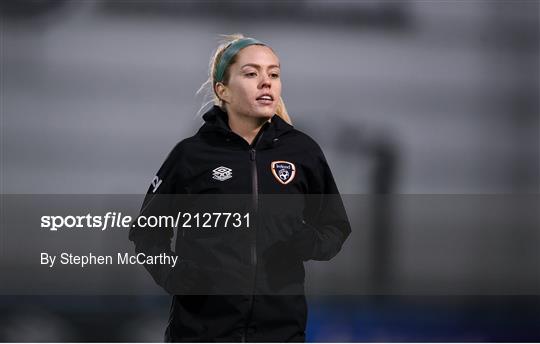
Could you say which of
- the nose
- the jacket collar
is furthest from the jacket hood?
the nose

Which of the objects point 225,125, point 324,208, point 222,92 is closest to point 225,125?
point 225,125

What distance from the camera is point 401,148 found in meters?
2.60

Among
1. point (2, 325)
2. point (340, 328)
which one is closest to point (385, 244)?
point (340, 328)

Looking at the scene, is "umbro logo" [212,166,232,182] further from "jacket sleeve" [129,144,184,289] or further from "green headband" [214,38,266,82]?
"green headband" [214,38,266,82]

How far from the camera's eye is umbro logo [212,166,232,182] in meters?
1.81

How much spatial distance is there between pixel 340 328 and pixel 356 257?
0.29m

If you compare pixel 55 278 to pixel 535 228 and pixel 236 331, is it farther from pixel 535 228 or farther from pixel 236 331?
pixel 535 228

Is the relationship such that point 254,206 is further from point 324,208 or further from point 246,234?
point 324,208

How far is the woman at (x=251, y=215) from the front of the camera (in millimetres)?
1734

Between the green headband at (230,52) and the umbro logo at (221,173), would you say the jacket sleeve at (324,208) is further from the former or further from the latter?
the green headband at (230,52)

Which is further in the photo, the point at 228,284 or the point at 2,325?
the point at 2,325

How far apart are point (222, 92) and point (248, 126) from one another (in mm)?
139

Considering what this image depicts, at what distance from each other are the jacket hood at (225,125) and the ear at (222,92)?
0.12 feet

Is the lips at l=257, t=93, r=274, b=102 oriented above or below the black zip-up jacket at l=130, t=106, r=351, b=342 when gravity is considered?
above
